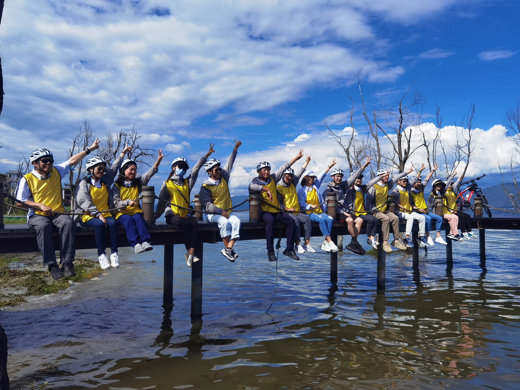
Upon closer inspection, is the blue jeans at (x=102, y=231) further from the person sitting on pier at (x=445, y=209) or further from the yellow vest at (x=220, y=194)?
the person sitting on pier at (x=445, y=209)

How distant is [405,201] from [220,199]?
7.21m

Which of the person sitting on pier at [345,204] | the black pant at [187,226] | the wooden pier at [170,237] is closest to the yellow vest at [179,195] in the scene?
the black pant at [187,226]

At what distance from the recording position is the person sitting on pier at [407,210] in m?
13.5

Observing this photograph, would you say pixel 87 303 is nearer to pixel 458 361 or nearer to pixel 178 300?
pixel 178 300

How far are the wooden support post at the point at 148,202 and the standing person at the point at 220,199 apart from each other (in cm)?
141

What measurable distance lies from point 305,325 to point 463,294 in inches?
254

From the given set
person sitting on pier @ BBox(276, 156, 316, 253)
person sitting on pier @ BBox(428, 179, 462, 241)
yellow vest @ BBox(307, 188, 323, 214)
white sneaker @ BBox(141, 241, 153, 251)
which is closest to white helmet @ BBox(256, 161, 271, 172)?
person sitting on pier @ BBox(276, 156, 316, 253)

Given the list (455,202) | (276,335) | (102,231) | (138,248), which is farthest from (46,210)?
(455,202)

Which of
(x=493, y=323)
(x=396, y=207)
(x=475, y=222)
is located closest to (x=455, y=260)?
(x=475, y=222)

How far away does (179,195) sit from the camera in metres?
9.13

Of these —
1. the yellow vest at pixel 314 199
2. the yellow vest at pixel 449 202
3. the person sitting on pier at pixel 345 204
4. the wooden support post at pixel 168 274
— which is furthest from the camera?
the yellow vest at pixel 449 202

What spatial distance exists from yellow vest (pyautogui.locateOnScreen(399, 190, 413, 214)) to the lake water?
2.79 meters

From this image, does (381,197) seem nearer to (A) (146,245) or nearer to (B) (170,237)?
(B) (170,237)

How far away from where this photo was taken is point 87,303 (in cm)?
1293
